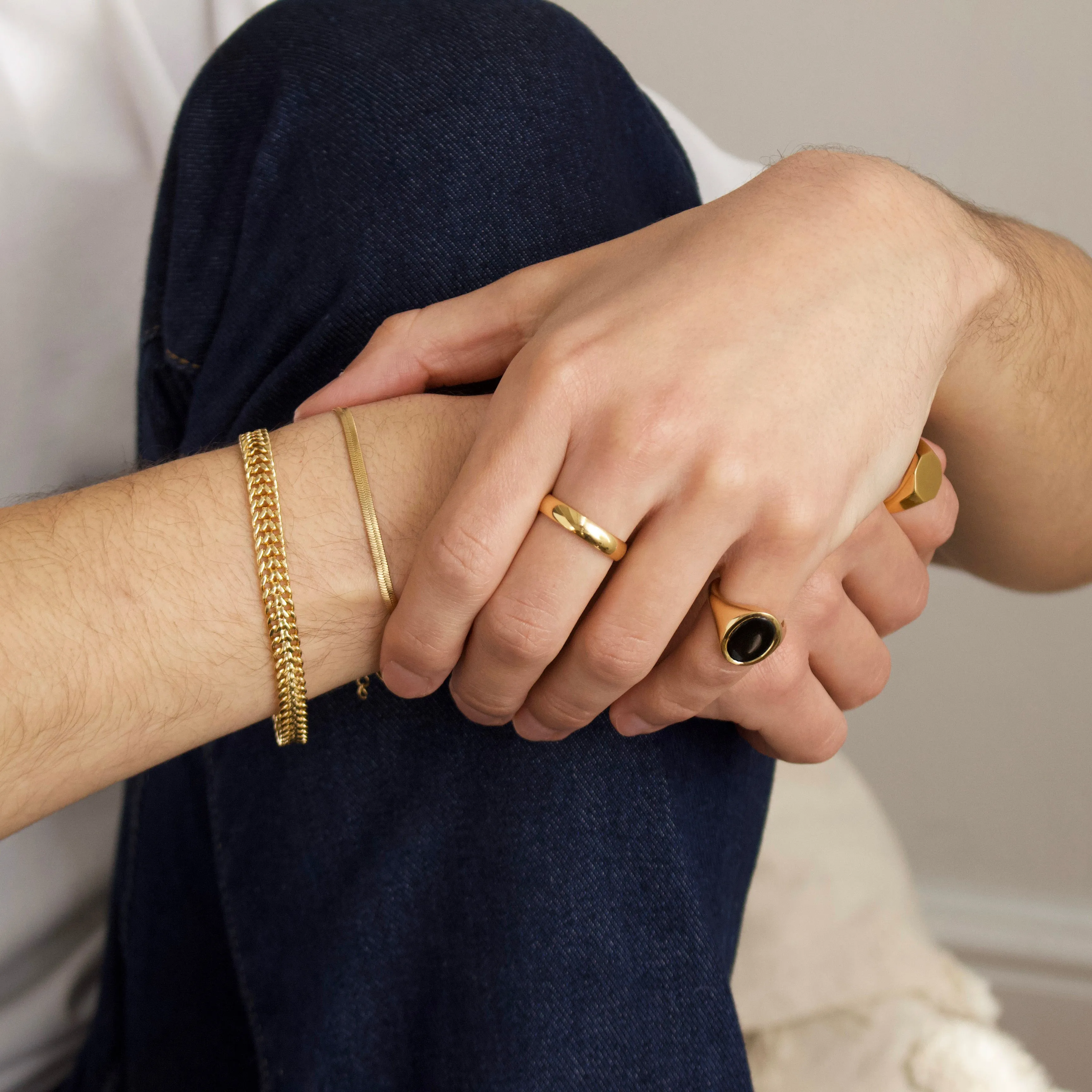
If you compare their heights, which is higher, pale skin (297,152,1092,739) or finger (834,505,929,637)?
pale skin (297,152,1092,739)

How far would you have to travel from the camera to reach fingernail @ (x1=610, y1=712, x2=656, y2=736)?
65 cm

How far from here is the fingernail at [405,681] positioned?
63 centimetres

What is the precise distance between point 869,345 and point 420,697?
0.41m

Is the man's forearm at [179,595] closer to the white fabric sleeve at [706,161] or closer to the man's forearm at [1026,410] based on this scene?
the man's forearm at [1026,410]

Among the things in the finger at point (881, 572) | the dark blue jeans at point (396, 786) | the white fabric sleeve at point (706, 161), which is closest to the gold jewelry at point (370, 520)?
the dark blue jeans at point (396, 786)

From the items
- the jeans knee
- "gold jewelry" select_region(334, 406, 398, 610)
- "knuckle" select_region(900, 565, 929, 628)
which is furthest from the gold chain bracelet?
"knuckle" select_region(900, 565, 929, 628)

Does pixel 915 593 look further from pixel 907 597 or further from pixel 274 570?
pixel 274 570

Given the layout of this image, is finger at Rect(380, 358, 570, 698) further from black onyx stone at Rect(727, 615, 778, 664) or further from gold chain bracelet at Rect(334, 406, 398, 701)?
black onyx stone at Rect(727, 615, 778, 664)

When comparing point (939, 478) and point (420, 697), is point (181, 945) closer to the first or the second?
point (420, 697)

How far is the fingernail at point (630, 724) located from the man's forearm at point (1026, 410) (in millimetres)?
414

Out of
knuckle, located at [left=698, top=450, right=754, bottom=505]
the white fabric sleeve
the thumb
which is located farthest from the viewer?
the white fabric sleeve

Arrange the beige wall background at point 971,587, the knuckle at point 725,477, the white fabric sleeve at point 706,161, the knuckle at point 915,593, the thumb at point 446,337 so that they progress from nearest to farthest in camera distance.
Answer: the knuckle at point 725,477
the thumb at point 446,337
the knuckle at point 915,593
the white fabric sleeve at point 706,161
the beige wall background at point 971,587

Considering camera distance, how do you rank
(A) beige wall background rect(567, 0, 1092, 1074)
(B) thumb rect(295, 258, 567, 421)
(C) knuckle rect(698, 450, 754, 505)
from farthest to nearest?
(A) beige wall background rect(567, 0, 1092, 1074) → (B) thumb rect(295, 258, 567, 421) → (C) knuckle rect(698, 450, 754, 505)

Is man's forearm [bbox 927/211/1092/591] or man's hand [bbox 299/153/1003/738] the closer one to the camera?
man's hand [bbox 299/153/1003/738]
